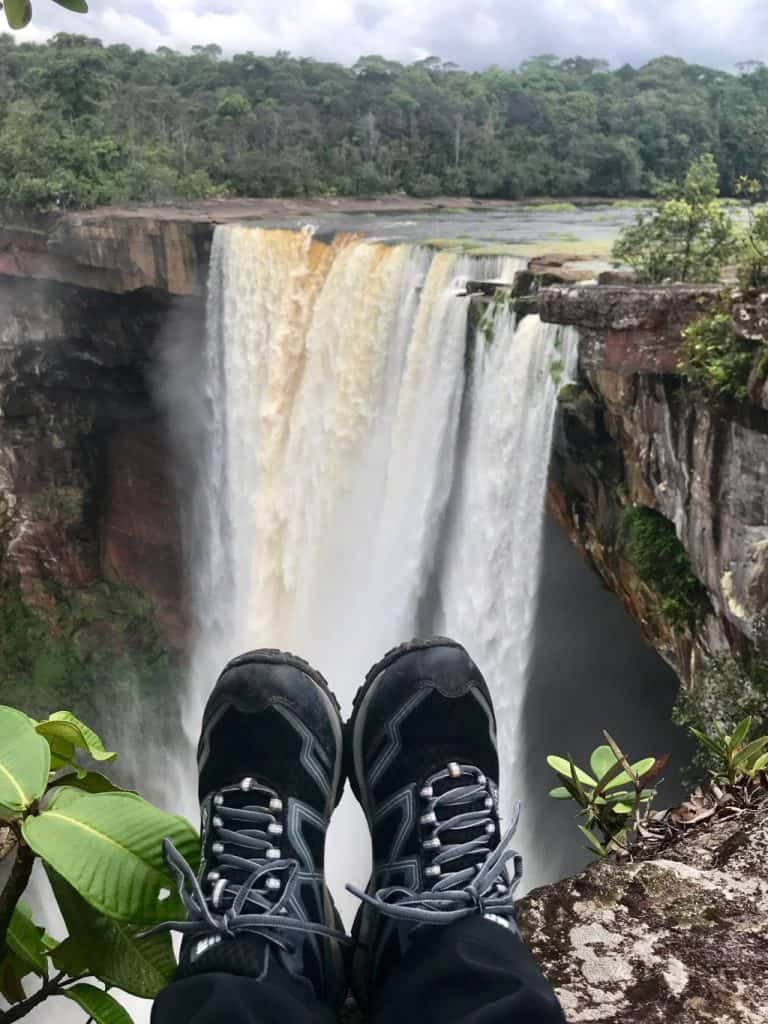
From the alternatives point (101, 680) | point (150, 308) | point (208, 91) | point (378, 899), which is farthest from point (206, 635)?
point (208, 91)

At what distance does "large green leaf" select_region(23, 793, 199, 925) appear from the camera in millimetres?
888

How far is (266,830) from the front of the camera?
1331 mm

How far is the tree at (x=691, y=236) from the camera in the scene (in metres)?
6.43

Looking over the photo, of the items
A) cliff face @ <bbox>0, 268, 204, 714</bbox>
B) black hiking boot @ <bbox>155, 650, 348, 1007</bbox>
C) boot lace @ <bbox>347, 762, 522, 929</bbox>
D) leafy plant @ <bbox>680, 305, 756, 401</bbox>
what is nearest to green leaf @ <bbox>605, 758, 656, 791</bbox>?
boot lace @ <bbox>347, 762, 522, 929</bbox>

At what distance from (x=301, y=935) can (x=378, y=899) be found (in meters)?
0.12

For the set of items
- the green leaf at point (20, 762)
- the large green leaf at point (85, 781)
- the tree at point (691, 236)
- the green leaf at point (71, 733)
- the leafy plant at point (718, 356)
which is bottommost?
the large green leaf at point (85, 781)

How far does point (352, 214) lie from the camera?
13578mm

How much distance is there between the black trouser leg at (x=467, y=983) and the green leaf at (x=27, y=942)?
1.40 ft

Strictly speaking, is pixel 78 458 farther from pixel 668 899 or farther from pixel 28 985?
pixel 668 899

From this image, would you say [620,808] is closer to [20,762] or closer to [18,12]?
[20,762]

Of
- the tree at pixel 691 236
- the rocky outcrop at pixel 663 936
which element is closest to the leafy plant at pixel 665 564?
the tree at pixel 691 236

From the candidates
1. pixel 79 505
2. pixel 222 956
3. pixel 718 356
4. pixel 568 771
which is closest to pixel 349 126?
pixel 79 505

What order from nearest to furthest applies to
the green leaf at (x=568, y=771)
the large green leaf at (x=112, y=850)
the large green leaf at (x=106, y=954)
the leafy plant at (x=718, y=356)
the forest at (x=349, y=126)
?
the large green leaf at (x=112, y=850) → the large green leaf at (x=106, y=954) → the green leaf at (x=568, y=771) → the leafy plant at (x=718, y=356) → the forest at (x=349, y=126)

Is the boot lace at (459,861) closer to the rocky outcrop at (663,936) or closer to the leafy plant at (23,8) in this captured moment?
the rocky outcrop at (663,936)
